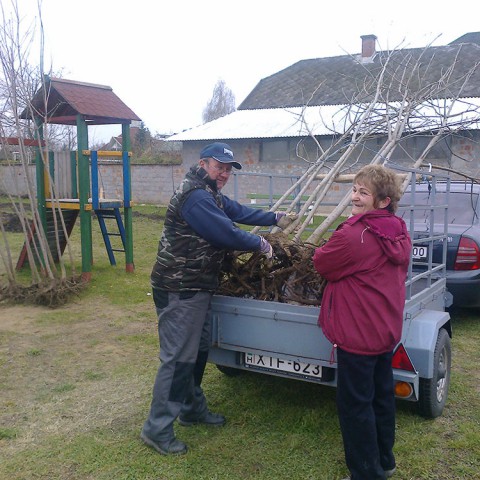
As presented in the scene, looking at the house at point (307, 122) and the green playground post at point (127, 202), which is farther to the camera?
the house at point (307, 122)

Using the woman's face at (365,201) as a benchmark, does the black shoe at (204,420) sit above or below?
below

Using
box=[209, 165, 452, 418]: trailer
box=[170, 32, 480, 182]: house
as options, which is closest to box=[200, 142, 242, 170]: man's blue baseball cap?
box=[209, 165, 452, 418]: trailer

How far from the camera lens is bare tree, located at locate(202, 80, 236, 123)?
2519 inches

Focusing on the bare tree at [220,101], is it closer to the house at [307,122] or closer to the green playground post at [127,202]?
the house at [307,122]

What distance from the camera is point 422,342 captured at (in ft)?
11.4

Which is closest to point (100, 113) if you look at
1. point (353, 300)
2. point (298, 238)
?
point (298, 238)

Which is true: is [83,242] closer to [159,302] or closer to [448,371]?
[159,302]

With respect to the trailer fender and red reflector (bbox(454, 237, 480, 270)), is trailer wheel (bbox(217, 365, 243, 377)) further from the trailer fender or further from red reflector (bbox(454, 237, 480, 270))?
red reflector (bbox(454, 237, 480, 270))

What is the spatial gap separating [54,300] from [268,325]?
4450 millimetres

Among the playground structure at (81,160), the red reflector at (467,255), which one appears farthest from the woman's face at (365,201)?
the playground structure at (81,160)

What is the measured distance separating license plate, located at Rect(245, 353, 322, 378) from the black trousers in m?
0.56

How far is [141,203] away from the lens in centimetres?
2181

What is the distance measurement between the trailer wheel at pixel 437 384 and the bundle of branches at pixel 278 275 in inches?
37.5

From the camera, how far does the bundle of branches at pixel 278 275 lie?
362 cm
